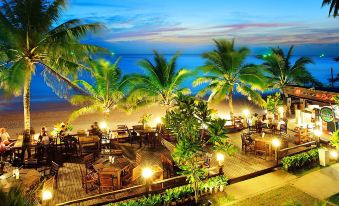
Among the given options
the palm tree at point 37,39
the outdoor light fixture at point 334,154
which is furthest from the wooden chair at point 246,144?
the palm tree at point 37,39

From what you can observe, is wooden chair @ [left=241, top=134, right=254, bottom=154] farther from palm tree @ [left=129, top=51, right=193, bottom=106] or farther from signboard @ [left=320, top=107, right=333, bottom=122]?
palm tree @ [left=129, top=51, right=193, bottom=106]

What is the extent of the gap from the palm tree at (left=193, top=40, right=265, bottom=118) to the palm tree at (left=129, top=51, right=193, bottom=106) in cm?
249

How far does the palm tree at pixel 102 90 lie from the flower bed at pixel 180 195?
340 inches

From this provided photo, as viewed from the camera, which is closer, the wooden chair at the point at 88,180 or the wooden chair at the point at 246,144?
the wooden chair at the point at 88,180

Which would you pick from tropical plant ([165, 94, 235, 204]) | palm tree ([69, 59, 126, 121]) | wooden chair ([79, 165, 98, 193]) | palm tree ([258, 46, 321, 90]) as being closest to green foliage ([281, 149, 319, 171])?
tropical plant ([165, 94, 235, 204])

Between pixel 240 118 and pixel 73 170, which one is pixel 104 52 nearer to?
pixel 73 170

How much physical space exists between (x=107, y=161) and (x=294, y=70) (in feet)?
62.1

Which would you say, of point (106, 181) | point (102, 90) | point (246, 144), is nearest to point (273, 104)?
point (246, 144)

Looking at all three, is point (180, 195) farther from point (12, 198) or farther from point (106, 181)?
point (12, 198)

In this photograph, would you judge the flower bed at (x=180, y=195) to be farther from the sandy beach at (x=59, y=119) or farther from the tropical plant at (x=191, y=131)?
the sandy beach at (x=59, y=119)

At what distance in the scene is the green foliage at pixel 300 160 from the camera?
11.6 m

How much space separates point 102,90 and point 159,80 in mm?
3216

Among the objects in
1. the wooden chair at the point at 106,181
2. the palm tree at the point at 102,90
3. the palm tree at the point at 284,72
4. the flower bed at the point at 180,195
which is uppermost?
the palm tree at the point at 284,72

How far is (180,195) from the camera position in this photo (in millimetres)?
9312
